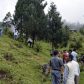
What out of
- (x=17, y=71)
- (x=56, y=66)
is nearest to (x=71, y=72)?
(x=56, y=66)

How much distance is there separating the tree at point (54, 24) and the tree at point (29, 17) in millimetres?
935

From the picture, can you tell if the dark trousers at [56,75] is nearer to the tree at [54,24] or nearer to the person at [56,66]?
the person at [56,66]

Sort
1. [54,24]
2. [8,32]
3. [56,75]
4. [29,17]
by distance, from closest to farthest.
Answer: [56,75], [29,17], [54,24], [8,32]

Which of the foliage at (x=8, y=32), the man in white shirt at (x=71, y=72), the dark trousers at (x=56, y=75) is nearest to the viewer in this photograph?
the man in white shirt at (x=71, y=72)

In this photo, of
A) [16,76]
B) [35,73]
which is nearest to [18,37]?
[35,73]

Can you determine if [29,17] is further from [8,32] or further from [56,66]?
[56,66]

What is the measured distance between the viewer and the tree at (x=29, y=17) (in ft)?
135

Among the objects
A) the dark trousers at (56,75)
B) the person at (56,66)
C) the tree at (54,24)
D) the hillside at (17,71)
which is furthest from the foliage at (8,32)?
the person at (56,66)

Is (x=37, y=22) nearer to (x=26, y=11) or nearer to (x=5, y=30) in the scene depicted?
(x=26, y=11)

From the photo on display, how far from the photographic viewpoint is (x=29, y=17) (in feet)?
135

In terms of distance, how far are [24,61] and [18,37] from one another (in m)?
18.1

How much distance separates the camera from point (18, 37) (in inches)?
1714

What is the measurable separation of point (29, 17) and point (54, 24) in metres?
3.34

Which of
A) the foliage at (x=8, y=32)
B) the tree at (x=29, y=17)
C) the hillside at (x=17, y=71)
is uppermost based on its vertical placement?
the tree at (x=29, y=17)
